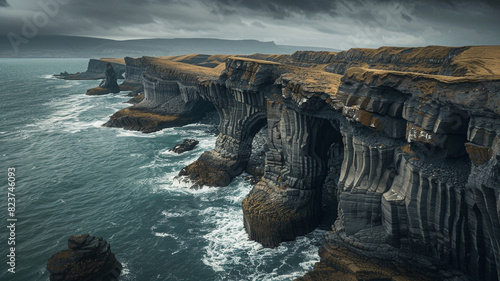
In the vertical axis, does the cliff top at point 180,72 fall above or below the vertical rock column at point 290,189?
above

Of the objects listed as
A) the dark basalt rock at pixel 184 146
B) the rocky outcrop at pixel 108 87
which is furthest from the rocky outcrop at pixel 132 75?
the dark basalt rock at pixel 184 146

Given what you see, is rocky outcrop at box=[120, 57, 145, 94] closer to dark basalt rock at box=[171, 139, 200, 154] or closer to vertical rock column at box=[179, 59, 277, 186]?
dark basalt rock at box=[171, 139, 200, 154]

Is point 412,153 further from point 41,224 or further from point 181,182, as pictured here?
point 41,224

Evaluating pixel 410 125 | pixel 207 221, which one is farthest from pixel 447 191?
pixel 207 221

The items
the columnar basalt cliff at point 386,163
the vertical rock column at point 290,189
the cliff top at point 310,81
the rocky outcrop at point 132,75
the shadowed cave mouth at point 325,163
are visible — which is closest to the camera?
the columnar basalt cliff at point 386,163

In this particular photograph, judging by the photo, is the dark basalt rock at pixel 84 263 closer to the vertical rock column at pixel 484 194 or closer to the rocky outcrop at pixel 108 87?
the vertical rock column at pixel 484 194

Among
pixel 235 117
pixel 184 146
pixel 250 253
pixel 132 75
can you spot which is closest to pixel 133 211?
pixel 250 253
